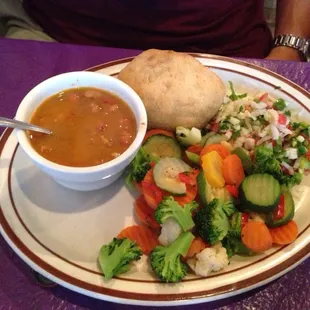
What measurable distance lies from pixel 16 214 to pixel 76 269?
28 centimetres

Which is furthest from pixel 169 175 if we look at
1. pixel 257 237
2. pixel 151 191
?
pixel 257 237

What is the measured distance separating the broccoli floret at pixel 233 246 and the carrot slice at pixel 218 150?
0.82 feet

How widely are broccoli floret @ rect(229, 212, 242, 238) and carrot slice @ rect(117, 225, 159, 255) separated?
0.22 metres

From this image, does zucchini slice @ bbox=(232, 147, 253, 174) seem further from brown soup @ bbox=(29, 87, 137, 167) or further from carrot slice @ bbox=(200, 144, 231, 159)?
brown soup @ bbox=(29, 87, 137, 167)

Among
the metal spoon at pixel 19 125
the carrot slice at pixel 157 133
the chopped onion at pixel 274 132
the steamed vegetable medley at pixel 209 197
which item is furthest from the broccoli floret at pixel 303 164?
the metal spoon at pixel 19 125

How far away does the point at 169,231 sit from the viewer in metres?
1.22

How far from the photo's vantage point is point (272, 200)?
1246mm

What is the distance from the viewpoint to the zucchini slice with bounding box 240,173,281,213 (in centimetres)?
124

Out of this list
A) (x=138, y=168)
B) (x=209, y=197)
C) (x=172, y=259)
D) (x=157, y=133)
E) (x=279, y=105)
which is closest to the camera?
(x=172, y=259)

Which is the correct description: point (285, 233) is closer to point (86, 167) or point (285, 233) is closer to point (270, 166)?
point (270, 166)

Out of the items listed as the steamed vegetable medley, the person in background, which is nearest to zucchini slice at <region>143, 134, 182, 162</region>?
the steamed vegetable medley

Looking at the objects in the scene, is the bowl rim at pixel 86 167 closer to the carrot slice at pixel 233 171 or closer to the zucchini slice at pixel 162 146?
the zucchini slice at pixel 162 146

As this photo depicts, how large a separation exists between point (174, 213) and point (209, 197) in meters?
0.14

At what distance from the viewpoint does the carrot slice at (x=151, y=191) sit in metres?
1.27
